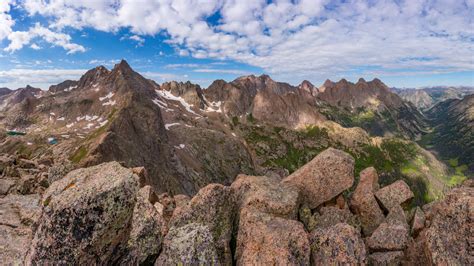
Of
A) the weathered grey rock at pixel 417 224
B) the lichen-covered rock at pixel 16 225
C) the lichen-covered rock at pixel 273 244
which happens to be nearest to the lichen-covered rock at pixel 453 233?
the lichen-covered rock at pixel 273 244

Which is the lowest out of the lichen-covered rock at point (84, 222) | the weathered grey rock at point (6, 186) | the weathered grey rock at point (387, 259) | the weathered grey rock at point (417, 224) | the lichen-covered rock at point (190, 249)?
the weathered grey rock at point (417, 224)

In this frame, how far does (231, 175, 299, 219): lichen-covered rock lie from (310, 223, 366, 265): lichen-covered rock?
3.76 meters

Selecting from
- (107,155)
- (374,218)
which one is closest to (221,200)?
(374,218)

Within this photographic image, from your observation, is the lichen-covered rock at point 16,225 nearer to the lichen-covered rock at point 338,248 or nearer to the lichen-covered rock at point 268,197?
the lichen-covered rock at point 268,197

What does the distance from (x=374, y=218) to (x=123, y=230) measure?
75.2ft

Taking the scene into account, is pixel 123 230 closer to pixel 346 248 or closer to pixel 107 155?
pixel 346 248

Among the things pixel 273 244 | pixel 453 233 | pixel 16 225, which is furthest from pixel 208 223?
pixel 16 225

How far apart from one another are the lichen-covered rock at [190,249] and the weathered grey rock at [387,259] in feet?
34.3

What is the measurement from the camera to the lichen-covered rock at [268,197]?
2088 centimetres

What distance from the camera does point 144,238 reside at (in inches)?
626

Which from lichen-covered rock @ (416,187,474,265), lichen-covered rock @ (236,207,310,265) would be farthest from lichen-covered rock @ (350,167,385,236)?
lichen-covered rock @ (236,207,310,265)

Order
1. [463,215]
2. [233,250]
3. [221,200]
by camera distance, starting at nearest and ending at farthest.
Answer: [463,215]
[233,250]
[221,200]

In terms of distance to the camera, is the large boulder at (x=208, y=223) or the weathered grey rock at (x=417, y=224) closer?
the large boulder at (x=208, y=223)

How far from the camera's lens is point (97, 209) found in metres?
12.3
